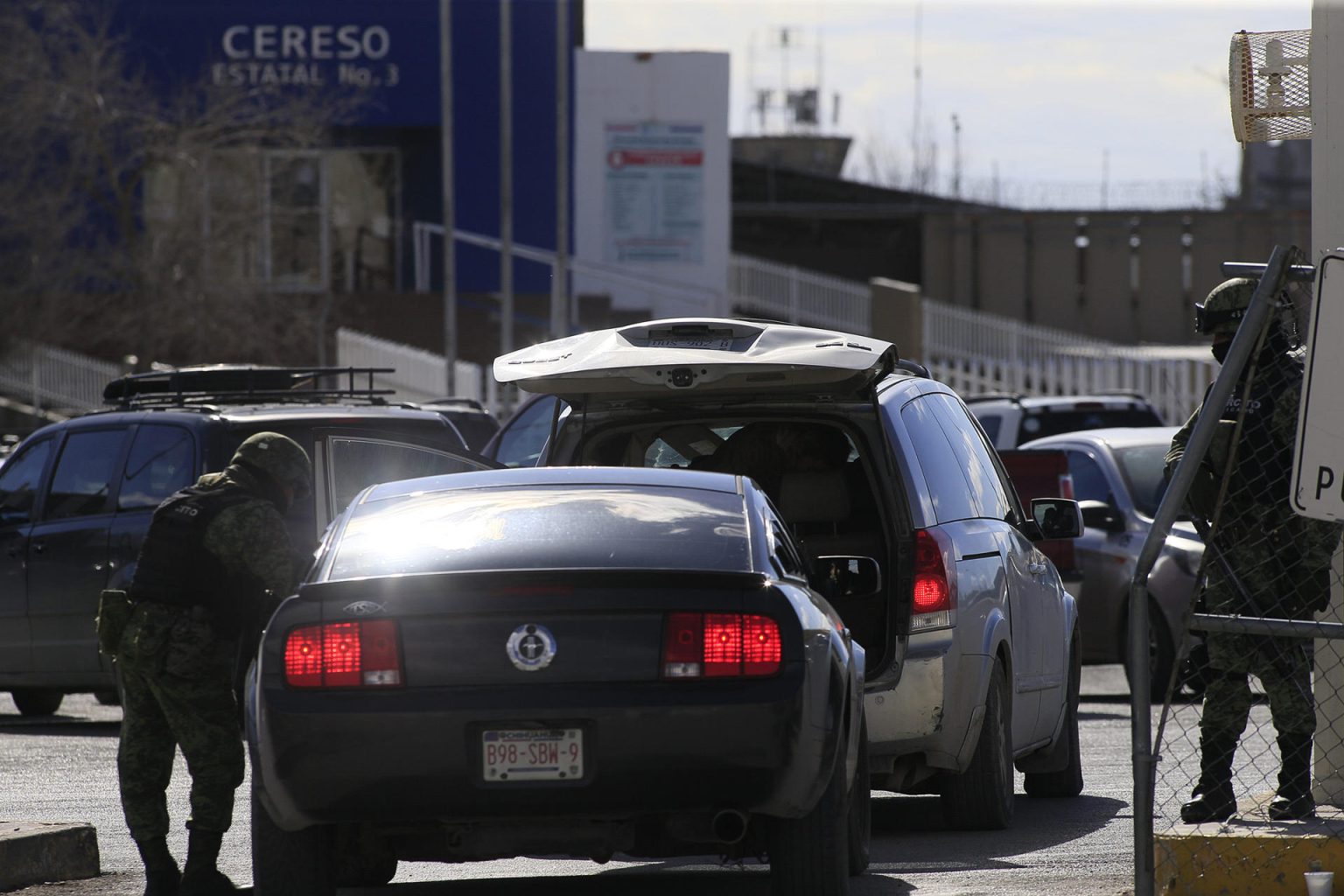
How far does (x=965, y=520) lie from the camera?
8602 millimetres

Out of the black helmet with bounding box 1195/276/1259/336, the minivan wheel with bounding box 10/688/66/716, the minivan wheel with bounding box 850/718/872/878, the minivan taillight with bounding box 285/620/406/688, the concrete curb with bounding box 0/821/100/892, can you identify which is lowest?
the minivan wheel with bounding box 10/688/66/716

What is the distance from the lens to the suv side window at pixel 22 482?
13.2 metres

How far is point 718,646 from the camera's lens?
608 cm

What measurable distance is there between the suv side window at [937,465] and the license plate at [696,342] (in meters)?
0.74

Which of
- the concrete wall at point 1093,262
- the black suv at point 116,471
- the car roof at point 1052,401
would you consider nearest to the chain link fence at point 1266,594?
the black suv at point 116,471

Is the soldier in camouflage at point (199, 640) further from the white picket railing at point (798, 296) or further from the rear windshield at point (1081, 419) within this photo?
the white picket railing at point (798, 296)

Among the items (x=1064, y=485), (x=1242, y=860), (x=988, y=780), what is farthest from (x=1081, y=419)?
(x=1242, y=860)

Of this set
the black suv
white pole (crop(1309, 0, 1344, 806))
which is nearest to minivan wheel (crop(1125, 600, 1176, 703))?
the black suv

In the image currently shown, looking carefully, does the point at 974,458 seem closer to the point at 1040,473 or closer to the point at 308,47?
the point at 1040,473

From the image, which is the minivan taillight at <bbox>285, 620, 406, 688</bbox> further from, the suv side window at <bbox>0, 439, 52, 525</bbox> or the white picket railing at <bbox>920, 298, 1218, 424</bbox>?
the white picket railing at <bbox>920, 298, 1218, 424</bbox>

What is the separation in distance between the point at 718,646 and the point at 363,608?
1000 mm

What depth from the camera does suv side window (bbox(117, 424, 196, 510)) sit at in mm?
12203

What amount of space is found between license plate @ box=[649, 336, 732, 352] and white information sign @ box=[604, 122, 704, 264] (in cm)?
3075

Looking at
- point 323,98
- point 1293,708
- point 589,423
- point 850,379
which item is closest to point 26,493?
point 589,423
